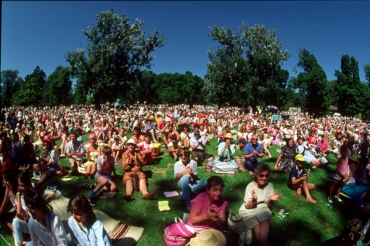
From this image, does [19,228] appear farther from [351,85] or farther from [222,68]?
[222,68]

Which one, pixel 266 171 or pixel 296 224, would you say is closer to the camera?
pixel 266 171

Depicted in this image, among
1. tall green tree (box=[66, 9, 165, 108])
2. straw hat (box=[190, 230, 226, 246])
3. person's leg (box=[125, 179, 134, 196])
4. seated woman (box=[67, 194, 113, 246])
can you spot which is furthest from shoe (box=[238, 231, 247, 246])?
tall green tree (box=[66, 9, 165, 108])

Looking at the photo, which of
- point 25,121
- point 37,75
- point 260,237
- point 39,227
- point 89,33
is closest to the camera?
point 39,227

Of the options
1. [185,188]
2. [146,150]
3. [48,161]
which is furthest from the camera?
[146,150]

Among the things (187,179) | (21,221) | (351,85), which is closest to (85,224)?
(21,221)

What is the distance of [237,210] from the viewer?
17.6ft

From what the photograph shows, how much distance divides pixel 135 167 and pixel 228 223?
9.09ft

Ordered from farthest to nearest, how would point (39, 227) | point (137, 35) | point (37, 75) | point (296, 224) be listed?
1. point (37, 75)
2. point (137, 35)
3. point (296, 224)
4. point (39, 227)

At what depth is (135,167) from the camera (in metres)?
6.09

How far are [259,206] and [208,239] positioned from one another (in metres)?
1.16

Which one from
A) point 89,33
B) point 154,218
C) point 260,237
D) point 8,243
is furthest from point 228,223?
point 89,33

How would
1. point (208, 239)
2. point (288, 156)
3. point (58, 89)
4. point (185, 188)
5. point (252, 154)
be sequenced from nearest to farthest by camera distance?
point (208, 239) → point (185, 188) → point (252, 154) → point (288, 156) → point (58, 89)

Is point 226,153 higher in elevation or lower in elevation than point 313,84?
lower

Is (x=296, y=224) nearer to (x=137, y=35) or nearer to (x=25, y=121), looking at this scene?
(x=25, y=121)
